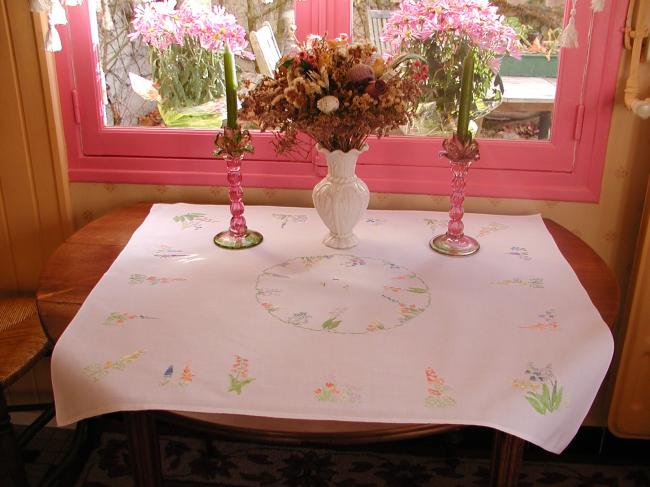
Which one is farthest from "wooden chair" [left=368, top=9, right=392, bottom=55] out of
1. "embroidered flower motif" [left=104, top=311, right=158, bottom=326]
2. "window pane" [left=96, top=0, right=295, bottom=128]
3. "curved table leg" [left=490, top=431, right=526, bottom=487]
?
"curved table leg" [left=490, top=431, right=526, bottom=487]

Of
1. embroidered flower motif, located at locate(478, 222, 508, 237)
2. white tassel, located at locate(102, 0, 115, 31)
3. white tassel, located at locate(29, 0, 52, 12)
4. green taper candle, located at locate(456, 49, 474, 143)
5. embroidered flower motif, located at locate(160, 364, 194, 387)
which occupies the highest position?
white tassel, located at locate(29, 0, 52, 12)

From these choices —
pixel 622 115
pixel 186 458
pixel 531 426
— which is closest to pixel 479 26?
pixel 622 115

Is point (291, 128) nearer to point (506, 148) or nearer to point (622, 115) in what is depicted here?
point (506, 148)

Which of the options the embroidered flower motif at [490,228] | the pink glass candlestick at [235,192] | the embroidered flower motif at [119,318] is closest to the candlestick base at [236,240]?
the pink glass candlestick at [235,192]

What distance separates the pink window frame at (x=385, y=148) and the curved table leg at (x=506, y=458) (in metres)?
0.80

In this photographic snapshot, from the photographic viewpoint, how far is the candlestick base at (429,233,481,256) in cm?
155

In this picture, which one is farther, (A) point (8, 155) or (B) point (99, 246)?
(A) point (8, 155)

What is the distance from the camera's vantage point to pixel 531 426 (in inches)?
41.8

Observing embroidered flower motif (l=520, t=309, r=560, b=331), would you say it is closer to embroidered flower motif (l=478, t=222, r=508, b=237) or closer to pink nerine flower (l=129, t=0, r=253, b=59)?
embroidered flower motif (l=478, t=222, r=508, b=237)

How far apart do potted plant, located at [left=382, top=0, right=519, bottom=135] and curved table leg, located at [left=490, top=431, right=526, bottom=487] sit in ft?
2.82

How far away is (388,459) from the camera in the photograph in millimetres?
2098

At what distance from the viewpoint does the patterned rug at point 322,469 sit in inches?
78.9

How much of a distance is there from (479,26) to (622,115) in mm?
430

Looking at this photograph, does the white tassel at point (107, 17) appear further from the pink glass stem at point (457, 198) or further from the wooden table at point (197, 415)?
the pink glass stem at point (457, 198)
